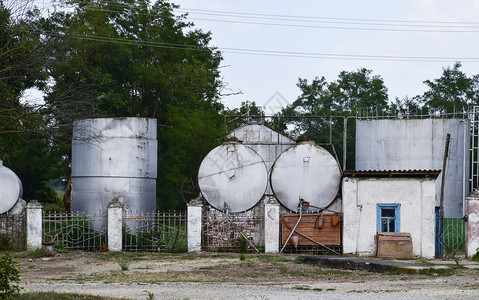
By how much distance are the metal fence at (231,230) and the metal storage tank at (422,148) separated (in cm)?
1378

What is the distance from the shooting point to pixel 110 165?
2650 centimetres

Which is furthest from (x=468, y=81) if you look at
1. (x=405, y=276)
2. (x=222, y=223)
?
(x=405, y=276)

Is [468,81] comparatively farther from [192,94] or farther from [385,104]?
[192,94]

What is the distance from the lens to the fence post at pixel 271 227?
76.6 feet

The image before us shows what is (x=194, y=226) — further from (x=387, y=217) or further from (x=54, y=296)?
(x=54, y=296)

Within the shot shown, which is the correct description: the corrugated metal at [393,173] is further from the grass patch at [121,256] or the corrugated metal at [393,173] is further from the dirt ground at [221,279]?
the grass patch at [121,256]

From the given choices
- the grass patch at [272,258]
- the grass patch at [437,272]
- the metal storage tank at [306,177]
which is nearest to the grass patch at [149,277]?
the grass patch at [272,258]

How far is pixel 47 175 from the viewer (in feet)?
131

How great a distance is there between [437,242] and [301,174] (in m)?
5.34

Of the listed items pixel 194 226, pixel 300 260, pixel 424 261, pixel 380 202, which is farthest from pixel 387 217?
pixel 194 226

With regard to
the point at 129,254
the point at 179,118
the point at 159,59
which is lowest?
the point at 129,254

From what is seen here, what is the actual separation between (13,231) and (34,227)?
1.03 meters

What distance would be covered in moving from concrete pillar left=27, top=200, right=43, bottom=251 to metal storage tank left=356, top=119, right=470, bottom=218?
19.4 metres

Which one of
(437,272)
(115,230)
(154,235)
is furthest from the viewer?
(154,235)
